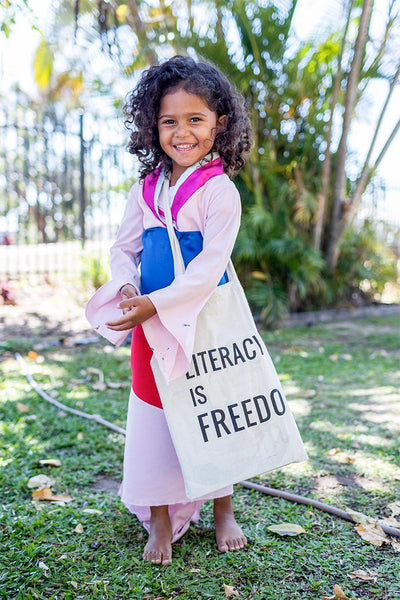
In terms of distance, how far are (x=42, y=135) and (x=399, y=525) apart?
766 centimetres

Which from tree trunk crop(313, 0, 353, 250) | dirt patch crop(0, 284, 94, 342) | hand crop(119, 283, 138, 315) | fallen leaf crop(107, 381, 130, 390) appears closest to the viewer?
hand crop(119, 283, 138, 315)

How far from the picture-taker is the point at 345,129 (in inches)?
257

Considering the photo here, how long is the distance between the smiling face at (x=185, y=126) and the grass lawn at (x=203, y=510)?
54.4 inches

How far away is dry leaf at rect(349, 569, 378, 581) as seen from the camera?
1869 millimetres

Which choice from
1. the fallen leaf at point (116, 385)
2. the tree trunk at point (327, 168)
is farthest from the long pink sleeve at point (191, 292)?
the tree trunk at point (327, 168)

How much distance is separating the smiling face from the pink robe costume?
0.19 ft

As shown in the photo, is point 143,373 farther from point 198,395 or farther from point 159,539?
point 159,539

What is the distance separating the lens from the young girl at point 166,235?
1.92 meters

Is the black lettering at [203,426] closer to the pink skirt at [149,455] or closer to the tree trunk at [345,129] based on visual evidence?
the pink skirt at [149,455]

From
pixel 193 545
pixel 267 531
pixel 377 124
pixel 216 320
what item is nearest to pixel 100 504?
pixel 193 545

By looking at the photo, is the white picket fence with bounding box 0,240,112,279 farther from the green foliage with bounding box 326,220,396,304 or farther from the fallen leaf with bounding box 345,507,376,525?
the fallen leaf with bounding box 345,507,376,525

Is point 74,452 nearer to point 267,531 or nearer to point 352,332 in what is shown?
point 267,531

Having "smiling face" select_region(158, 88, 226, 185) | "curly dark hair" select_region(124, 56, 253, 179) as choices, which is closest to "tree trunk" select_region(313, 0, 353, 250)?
"curly dark hair" select_region(124, 56, 253, 179)

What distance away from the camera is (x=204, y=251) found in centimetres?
186
